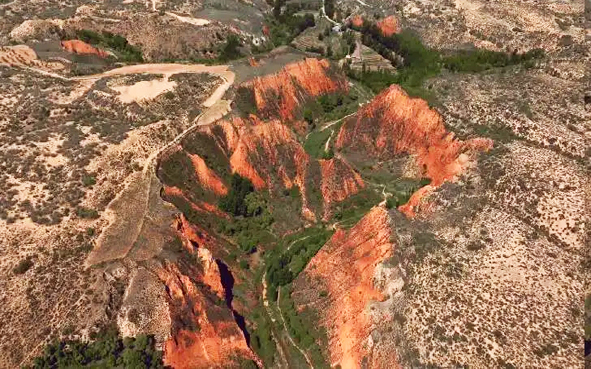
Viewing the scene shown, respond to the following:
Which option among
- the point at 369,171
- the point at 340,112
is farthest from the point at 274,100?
the point at 369,171

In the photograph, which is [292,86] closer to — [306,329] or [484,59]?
[484,59]

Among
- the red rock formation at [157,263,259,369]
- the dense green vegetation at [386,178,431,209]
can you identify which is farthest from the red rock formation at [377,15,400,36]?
the red rock formation at [157,263,259,369]

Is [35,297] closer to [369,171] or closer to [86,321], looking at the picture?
[86,321]

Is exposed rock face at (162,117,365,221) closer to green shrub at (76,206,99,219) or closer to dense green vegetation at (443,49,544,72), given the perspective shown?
green shrub at (76,206,99,219)

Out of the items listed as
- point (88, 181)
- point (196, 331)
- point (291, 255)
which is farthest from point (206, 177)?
point (196, 331)

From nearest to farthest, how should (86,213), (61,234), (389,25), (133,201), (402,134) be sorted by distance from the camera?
(61,234) → (86,213) → (133,201) → (402,134) → (389,25)

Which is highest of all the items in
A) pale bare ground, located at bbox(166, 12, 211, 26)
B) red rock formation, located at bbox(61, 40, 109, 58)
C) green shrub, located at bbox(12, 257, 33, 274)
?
green shrub, located at bbox(12, 257, 33, 274)
